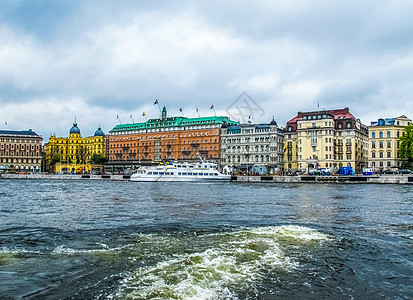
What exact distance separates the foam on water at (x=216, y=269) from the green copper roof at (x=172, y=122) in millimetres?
121243

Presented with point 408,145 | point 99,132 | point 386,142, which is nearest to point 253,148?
point 386,142

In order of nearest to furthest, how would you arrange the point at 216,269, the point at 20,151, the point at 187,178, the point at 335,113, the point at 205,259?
the point at 216,269 < the point at 205,259 < the point at 187,178 < the point at 335,113 < the point at 20,151

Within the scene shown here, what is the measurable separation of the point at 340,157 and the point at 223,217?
94.4 m

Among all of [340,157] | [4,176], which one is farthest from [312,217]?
[4,176]

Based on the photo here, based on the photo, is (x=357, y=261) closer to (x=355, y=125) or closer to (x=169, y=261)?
(x=169, y=261)

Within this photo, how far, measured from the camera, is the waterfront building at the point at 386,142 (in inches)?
4188

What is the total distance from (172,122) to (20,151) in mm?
79389

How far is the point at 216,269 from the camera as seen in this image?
11.4 meters

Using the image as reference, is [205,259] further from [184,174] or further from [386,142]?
[386,142]

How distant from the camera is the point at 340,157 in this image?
110m

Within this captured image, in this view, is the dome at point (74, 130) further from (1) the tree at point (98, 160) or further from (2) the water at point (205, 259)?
(2) the water at point (205, 259)

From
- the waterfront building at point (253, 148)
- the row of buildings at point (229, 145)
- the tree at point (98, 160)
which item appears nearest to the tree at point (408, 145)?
the row of buildings at point (229, 145)

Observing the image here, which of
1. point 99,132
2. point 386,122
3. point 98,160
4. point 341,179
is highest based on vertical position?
point 99,132

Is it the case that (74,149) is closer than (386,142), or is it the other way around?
(386,142)
